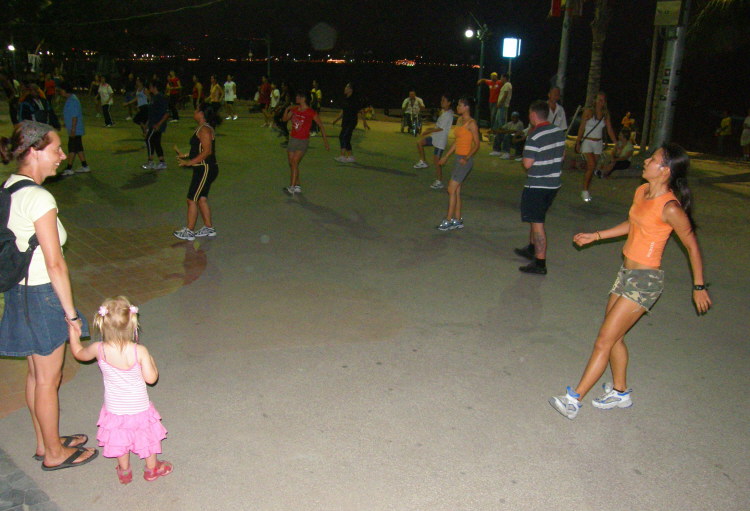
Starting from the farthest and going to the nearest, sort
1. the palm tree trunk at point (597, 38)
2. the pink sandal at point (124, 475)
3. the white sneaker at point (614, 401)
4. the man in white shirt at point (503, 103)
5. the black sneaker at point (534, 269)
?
the man in white shirt at point (503, 103) < the palm tree trunk at point (597, 38) < the black sneaker at point (534, 269) < the white sneaker at point (614, 401) < the pink sandal at point (124, 475)

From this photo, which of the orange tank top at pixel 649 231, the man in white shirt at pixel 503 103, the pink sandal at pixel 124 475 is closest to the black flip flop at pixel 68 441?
the pink sandal at pixel 124 475

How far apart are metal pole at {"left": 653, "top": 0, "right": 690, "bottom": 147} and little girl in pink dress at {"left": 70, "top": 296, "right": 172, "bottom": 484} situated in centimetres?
1391

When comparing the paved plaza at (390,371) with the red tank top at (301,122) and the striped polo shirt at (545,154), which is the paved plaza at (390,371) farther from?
the red tank top at (301,122)

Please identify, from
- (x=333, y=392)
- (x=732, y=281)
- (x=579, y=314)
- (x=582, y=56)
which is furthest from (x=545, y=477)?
(x=582, y=56)

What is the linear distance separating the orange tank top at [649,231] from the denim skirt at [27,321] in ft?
11.8

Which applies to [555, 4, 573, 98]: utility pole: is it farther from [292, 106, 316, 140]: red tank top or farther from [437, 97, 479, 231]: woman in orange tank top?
[437, 97, 479, 231]: woman in orange tank top

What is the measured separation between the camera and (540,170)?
6906mm

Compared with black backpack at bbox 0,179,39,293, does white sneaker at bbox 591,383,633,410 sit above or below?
below

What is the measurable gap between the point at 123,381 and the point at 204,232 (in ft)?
16.6

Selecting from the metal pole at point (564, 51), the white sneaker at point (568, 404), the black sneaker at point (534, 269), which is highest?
the metal pole at point (564, 51)

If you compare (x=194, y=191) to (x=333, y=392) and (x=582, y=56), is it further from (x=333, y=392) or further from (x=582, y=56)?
(x=582, y=56)

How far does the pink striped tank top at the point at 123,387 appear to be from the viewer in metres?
3.15

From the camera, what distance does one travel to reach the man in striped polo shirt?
6.80 m

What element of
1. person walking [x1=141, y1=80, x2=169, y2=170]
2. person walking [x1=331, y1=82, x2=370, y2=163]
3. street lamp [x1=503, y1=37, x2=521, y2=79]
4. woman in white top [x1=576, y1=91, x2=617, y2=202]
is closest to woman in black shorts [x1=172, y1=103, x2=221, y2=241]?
person walking [x1=141, y1=80, x2=169, y2=170]
